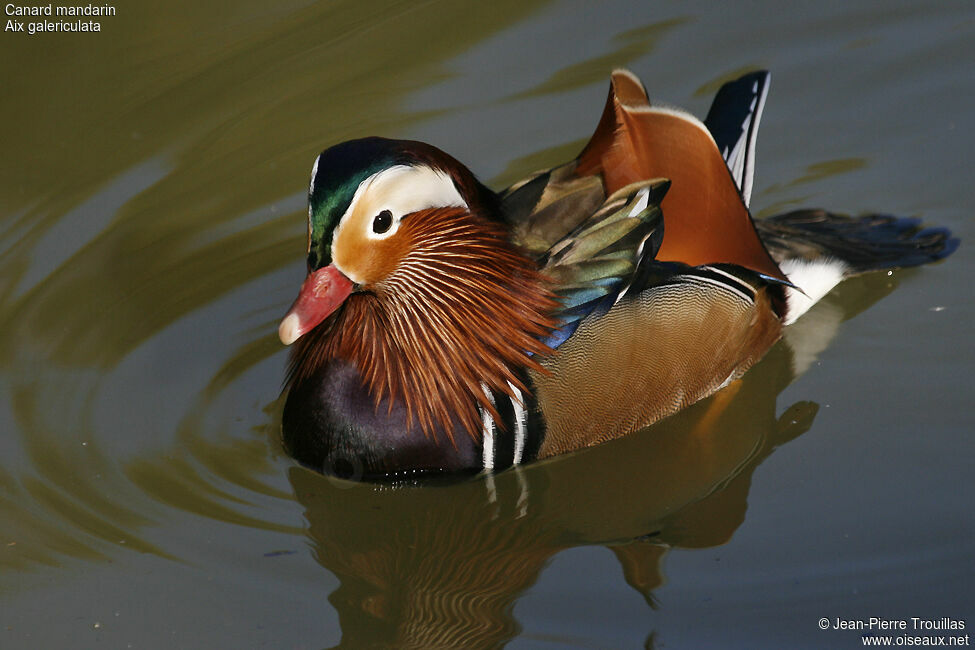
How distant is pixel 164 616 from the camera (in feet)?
14.2

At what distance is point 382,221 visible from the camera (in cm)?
449

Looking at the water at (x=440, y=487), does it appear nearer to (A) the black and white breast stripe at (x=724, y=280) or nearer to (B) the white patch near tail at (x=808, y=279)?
(B) the white patch near tail at (x=808, y=279)

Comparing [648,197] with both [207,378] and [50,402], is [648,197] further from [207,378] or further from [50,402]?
[50,402]

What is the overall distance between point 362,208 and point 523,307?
2.54ft

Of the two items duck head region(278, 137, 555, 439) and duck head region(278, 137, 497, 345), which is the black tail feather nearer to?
duck head region(278, 137, 555, 439)

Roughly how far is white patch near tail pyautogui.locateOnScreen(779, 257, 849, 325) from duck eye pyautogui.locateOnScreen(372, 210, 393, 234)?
188cm

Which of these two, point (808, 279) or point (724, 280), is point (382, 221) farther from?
point (808, 279)

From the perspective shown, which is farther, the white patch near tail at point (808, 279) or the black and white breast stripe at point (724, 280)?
the white patch near tail at point (808, 279)

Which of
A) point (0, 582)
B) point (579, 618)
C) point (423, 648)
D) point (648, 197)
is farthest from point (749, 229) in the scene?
point (0, 582)

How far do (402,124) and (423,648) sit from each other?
Result: 11.4 feet

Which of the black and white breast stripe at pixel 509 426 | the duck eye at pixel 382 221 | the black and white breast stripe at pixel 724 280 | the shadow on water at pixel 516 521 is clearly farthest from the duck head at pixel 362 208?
the black and white breast stripe at pixel 724 280

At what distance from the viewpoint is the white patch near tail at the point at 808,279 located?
18.4 ft

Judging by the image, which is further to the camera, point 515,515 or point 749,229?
point 749,229

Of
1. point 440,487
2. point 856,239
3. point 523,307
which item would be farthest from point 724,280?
point 440,487
